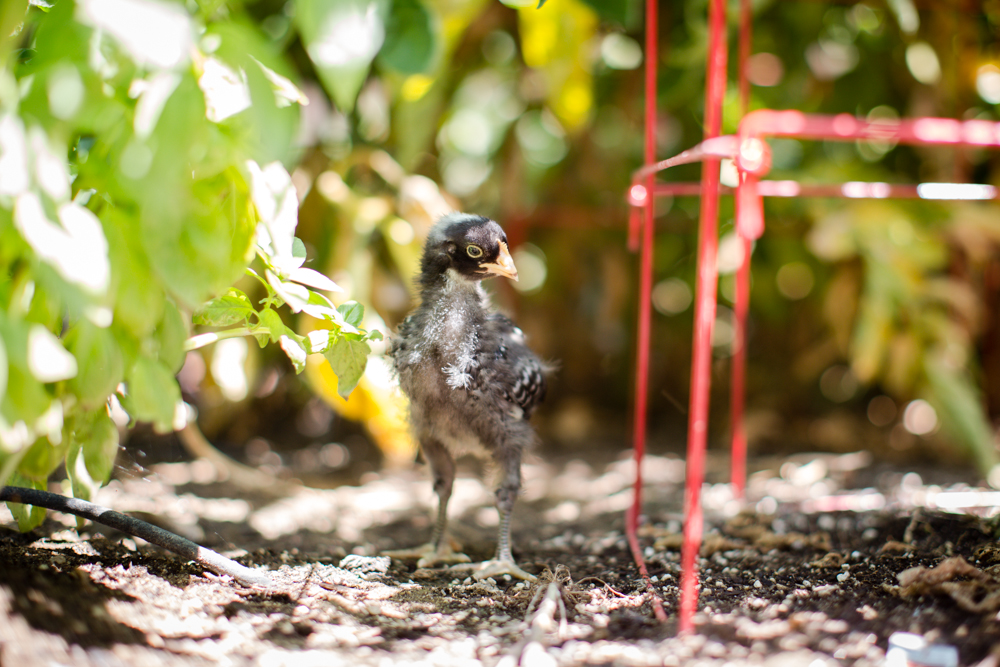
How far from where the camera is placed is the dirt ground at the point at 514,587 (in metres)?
1.16

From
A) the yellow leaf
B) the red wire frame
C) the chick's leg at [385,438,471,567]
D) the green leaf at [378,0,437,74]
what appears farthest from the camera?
the yellow leaf

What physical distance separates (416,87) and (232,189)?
1386 millimetres

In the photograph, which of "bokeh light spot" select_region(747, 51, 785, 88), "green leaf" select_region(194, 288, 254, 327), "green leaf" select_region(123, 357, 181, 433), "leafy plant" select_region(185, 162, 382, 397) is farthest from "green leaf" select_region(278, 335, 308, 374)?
"bokeh light spot" select_region(747, 51, 785, 88)

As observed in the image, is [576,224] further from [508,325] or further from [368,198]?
[508,325]

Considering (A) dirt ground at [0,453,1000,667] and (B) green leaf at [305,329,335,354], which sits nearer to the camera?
(A) dirt ground at [0,453,1000,667]

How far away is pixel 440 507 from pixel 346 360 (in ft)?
2.11

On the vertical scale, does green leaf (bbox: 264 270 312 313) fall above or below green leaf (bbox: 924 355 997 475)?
above

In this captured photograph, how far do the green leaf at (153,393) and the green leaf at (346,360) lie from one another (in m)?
0.31

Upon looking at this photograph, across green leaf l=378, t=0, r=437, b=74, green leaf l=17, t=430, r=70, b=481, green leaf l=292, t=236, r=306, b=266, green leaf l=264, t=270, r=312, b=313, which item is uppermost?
green leaf l=378, t=0, r=437, b=74

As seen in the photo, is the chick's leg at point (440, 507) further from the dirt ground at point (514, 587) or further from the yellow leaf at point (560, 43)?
the yellow leaf at point (560, 43)

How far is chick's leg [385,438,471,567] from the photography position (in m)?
1.80

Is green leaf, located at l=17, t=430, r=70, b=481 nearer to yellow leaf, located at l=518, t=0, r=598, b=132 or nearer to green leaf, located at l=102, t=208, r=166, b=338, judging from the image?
green leaf, located at l=102, t=208, r=166, b=338

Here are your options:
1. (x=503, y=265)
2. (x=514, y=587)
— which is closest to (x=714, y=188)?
(x=503, y=265)

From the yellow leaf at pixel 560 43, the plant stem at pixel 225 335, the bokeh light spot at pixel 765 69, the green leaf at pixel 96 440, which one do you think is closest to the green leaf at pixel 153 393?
the plant stem at pixel 225 335
